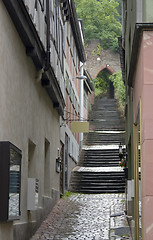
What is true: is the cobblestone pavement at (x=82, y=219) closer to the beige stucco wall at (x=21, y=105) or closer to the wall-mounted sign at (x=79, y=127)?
the beige stucco wall at (x=21, y=105)

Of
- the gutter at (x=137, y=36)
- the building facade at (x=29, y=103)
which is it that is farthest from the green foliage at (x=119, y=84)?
the gutter at (x=137, y=36)

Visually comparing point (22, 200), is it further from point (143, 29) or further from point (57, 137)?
point (57, 137)

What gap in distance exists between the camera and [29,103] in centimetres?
1237

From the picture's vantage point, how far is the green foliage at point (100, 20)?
58750mm

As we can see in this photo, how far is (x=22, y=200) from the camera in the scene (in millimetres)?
11570

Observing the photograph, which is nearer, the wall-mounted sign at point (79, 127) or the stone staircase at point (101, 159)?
the wall-mounted sign at point (79, 127)

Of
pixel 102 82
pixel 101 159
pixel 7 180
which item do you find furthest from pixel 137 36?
pixel 102 82

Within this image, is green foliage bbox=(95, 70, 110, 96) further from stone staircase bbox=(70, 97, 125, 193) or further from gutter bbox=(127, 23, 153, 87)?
gutter bbox=(127, 23, 153, 87)

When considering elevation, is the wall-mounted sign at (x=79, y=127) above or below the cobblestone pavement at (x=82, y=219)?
above

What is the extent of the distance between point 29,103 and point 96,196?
34.6 feet

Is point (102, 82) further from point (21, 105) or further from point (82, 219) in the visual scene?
point (21, 105)

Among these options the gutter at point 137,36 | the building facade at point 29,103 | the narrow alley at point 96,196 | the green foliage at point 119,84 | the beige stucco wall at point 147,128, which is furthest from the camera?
the green foliage at point 119,84

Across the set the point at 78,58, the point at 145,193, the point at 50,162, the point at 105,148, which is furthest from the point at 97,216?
the point at 78,58

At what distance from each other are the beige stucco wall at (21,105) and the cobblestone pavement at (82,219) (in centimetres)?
69
